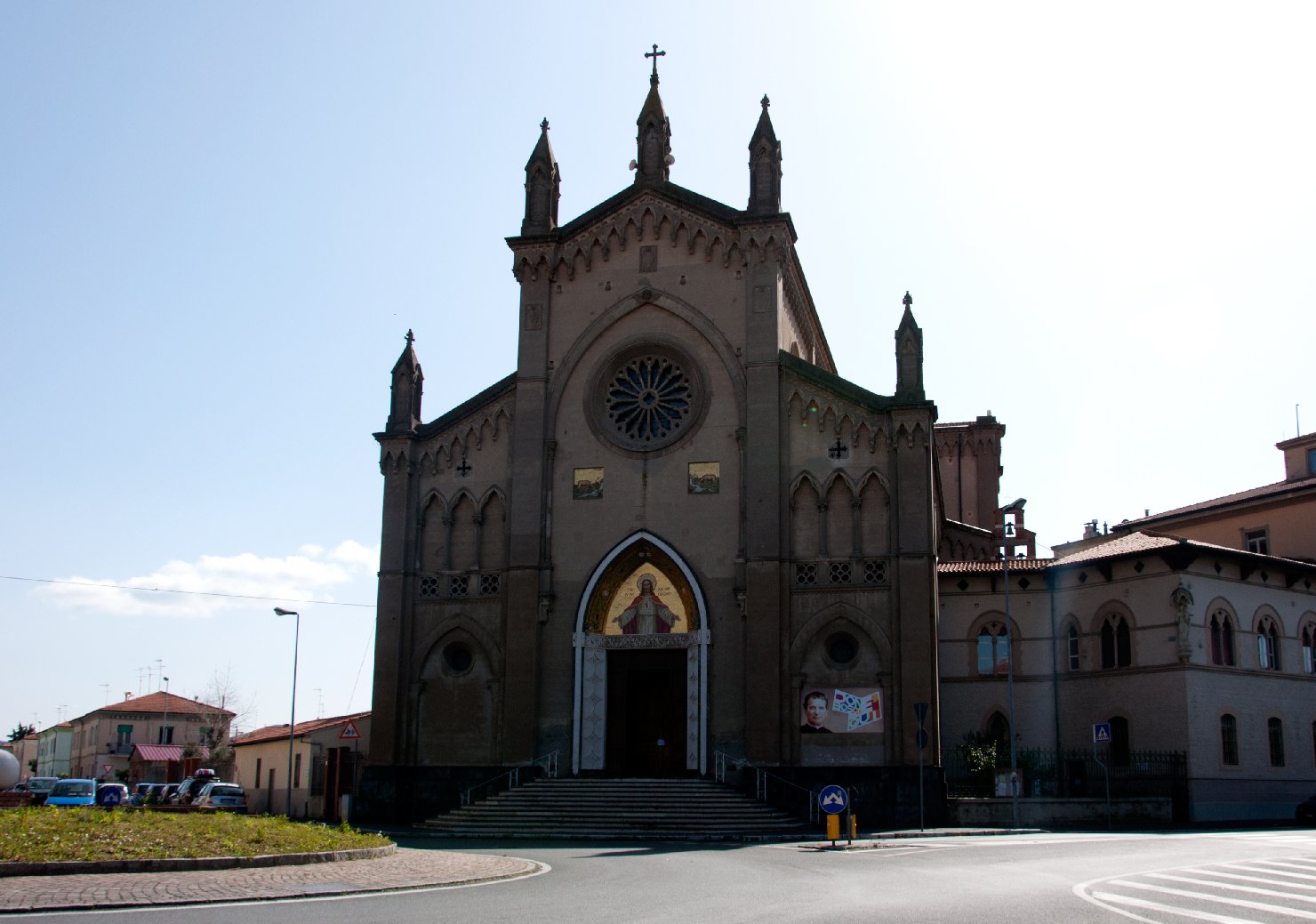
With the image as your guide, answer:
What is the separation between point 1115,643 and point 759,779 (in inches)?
503

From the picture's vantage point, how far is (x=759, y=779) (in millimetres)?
33531

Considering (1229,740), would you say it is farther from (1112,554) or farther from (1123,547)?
(1123,547)

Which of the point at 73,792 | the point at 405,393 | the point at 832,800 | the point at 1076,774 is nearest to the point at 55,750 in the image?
the point at 73,792

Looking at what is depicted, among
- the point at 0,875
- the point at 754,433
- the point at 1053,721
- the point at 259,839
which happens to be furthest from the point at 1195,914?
the point at 1053,721

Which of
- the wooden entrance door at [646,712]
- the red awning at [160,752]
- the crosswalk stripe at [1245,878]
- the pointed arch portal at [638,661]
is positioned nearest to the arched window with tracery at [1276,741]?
the pointed arch portal at [638,661]

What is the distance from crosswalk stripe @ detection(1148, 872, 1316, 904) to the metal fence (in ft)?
51.8

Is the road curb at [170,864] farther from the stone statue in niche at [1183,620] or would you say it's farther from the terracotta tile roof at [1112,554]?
the terracotta tile roof at [1112,554]

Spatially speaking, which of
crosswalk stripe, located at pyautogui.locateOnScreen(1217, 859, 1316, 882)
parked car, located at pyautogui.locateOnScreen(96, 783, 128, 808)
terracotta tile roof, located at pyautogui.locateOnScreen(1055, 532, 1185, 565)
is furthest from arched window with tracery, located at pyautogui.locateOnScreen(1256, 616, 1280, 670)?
parked car, located at pyautogui.locateOnScreen(96, 783, 128, 808)

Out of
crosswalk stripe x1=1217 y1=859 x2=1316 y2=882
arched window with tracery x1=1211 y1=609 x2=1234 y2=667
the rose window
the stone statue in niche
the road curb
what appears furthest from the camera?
arched window with tracery x1=1211 y1=609 x2=1234 y2=667

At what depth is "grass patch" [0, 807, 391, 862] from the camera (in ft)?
57.3

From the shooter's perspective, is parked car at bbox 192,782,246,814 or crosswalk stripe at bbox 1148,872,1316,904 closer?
crosswalk stripe at bbox 1148,872,1316,904

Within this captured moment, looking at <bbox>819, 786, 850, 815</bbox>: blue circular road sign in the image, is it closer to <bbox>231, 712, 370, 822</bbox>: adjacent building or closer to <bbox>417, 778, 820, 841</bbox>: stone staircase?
<bbox>417, 778, 820, 841</bbox>: stone staircase

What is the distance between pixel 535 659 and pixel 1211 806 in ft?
64.0

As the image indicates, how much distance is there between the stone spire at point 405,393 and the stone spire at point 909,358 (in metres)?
14.7
